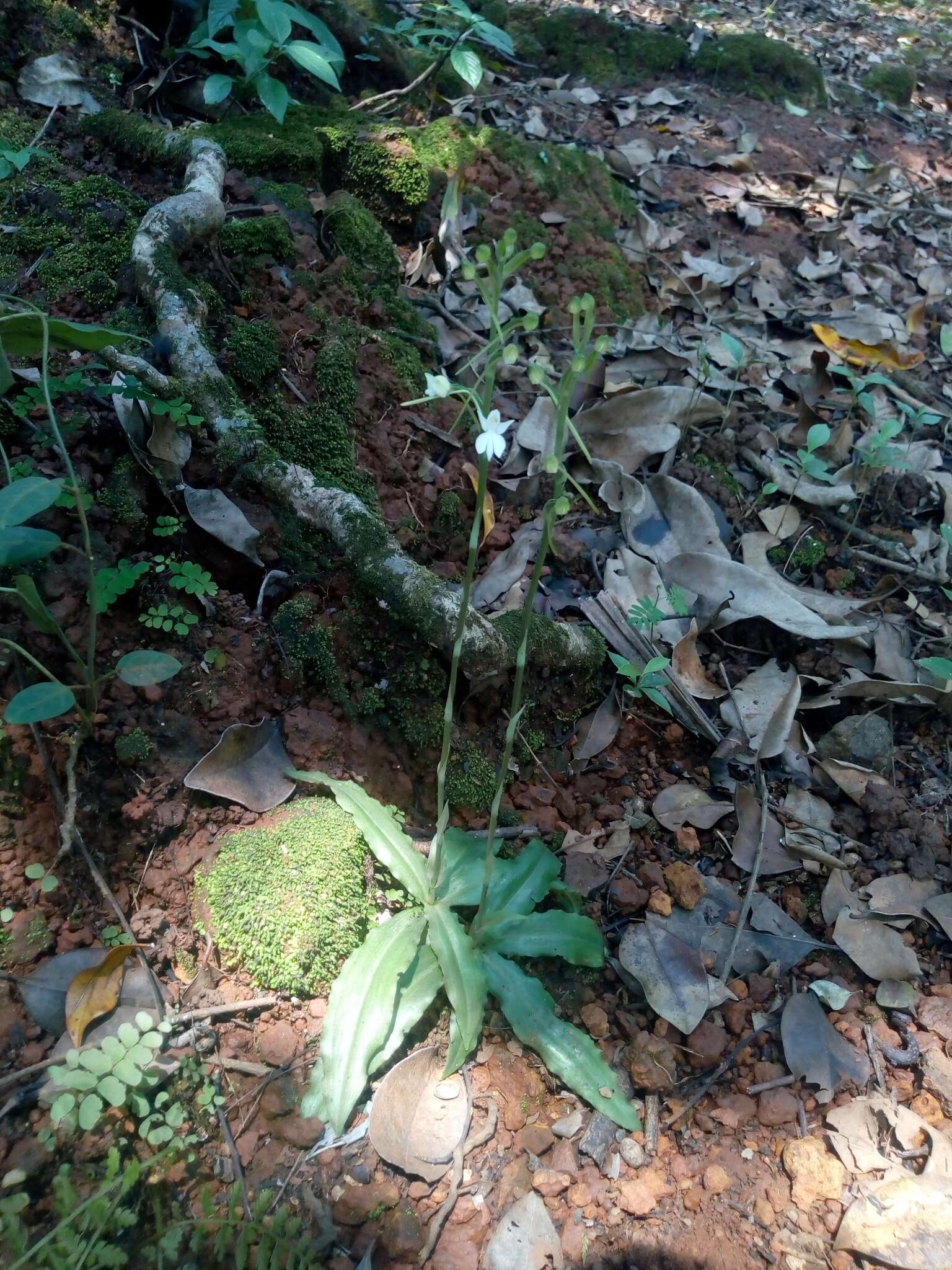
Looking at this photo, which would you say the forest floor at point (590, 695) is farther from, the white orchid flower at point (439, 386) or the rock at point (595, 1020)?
the white orchid flower at point (439, 386)

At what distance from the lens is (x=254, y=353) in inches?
117

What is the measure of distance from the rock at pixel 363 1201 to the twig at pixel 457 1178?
0.10m

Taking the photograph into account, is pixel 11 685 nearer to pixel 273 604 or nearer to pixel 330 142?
pixel 273 604

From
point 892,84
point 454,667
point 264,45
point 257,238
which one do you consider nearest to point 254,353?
point 257,238

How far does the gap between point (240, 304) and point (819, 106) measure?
597 cm

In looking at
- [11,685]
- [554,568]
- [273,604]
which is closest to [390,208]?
[554,568]

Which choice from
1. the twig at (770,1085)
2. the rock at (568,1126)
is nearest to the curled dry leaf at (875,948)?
the twig at (770,1085)

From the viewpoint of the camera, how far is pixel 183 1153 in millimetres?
1824

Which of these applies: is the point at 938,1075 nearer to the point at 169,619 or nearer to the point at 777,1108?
the point at 777,1108

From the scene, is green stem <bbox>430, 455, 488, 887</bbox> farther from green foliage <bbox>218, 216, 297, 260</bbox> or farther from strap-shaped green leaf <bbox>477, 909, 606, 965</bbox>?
green foliage <bbox>218, 216, 297, 260</bbox>

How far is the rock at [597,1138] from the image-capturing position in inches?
81.2

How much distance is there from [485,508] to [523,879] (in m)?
1.39

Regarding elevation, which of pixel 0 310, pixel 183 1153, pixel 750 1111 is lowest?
pixel 750 1111

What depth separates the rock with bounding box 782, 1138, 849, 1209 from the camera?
6.60 feet
